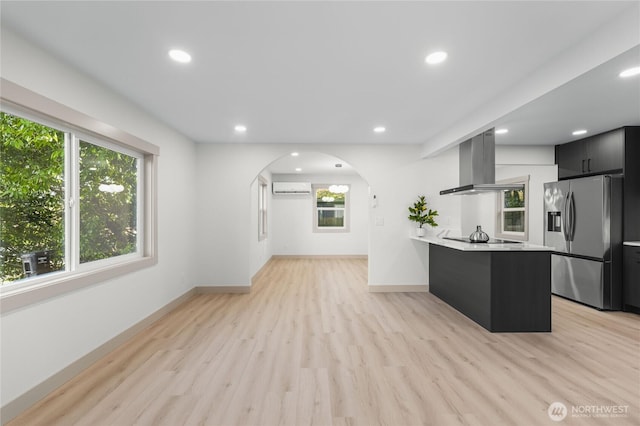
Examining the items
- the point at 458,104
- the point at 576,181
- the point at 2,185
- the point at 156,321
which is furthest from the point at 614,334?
the point at 2,185

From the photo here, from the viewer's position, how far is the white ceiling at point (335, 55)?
1805 mm

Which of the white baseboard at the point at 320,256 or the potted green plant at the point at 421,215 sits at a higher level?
the potted green plant at the point at 421,215

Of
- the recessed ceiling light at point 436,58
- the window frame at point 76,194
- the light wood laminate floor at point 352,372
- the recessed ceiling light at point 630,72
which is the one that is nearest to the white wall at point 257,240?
the window frame at point 76,194

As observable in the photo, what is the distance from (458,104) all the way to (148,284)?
407 cm

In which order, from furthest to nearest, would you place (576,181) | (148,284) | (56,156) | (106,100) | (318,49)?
(576,181)
(148,284)
(106,100)
(56,156)
(318,49)

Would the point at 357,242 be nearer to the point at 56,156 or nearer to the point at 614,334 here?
the point at 614,334

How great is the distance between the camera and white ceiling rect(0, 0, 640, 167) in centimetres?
180

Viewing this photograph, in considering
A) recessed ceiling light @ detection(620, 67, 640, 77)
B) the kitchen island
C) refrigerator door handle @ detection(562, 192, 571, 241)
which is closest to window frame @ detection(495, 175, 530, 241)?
refrigerator door handle @ detection(562, 192, 571, 241)

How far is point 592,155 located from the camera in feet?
14.7

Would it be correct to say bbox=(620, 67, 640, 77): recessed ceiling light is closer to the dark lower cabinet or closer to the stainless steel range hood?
the stainless steel range hood

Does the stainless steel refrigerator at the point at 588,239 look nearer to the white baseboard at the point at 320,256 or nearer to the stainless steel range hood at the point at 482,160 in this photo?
the stainless steel range hood at the point at 482,160

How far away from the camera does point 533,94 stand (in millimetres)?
2547

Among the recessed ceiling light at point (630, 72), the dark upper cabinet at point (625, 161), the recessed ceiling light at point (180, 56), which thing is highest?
the recessed ceiling light at point (180, 56)

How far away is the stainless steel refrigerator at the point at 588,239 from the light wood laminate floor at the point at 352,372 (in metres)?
0.36
